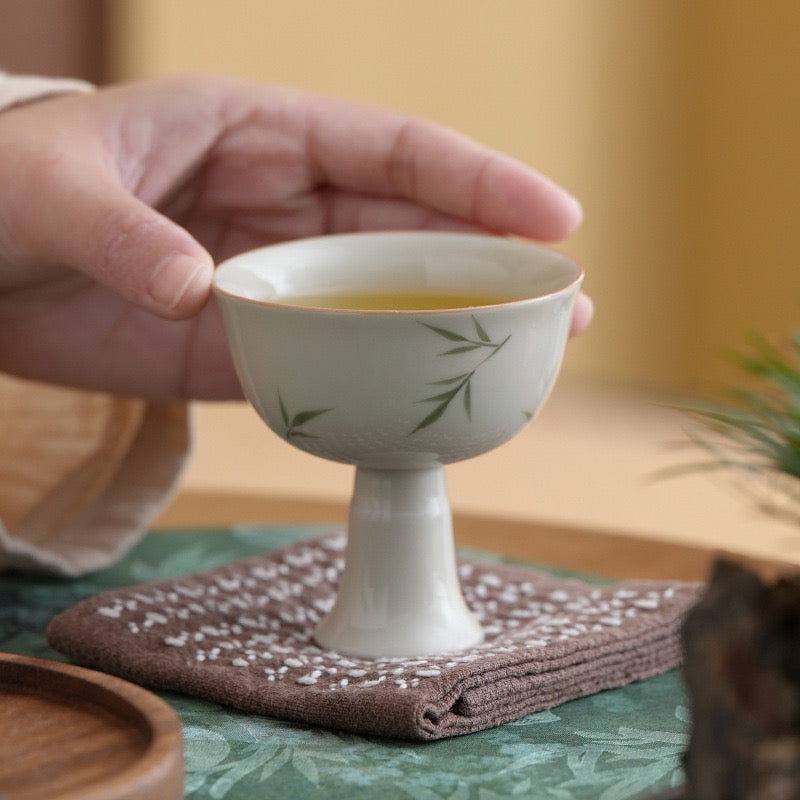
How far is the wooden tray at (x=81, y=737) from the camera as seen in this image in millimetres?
284

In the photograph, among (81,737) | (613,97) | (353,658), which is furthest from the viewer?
(613,97)

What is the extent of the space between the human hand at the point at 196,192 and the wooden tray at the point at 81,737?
0.20 metres

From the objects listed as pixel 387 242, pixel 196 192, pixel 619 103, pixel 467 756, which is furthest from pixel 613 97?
pixel 467 756

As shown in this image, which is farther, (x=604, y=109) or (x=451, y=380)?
(x=604, y=109)

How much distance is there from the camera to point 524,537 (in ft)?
2.06

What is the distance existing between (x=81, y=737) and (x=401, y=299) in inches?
8.0

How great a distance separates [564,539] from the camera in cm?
62

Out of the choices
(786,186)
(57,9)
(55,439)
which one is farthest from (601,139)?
(55,439)

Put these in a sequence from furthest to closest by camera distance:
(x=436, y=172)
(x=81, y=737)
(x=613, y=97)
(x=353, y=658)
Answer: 1. (x=613, y=97)
2. (x=436, y=172)
3. (x=353, y=658)
4. (x=81, y=737)

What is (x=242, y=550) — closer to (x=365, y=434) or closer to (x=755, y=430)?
(x=365, y=434)

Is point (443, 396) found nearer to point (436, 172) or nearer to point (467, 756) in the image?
point (467, 756)

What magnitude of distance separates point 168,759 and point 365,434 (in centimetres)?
15

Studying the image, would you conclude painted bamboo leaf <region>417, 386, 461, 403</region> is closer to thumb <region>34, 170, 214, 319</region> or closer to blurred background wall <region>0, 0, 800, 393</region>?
thumb <region>34, 170, 214, 319</region>

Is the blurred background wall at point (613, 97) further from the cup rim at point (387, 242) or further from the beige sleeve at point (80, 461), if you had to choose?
the cup rim at point (387, 242)
